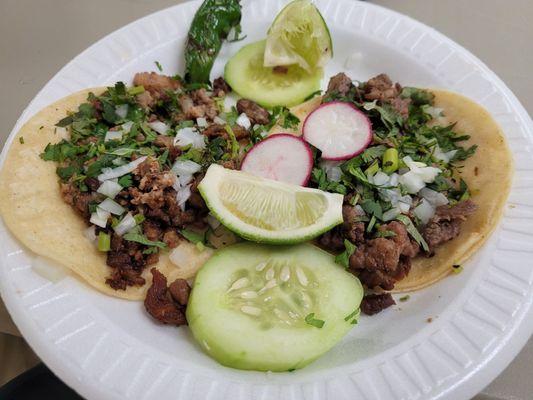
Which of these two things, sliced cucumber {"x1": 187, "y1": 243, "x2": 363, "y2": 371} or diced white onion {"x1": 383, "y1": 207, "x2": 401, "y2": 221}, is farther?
diced white onion {"x1": 383, "y1": 207, "x2": 401, "y2": 221}

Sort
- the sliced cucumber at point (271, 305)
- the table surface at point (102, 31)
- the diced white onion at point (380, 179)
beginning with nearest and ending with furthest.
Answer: the sliced cucumber at point (271, 305), the diced white onion at point (380, 179), the table surface at point (102, 31)

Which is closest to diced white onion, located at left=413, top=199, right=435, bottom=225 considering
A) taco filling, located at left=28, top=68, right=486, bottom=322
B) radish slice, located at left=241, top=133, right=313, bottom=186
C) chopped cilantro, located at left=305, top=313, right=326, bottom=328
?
taco filling, located at left=28, top=68, right=486, bottom=322

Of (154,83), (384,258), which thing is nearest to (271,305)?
(384,258)

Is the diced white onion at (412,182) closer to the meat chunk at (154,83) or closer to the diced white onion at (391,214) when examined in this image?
the diced white onion at (391,214)

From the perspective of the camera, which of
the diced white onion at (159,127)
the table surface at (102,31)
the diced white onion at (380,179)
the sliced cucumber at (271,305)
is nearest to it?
the sliced cucumber at (271,305)

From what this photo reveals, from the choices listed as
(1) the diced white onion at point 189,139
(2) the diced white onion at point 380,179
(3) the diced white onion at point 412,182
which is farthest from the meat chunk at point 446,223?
(1) the diced white onion at point 189,139

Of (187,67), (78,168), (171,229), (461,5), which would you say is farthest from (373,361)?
(461,5)

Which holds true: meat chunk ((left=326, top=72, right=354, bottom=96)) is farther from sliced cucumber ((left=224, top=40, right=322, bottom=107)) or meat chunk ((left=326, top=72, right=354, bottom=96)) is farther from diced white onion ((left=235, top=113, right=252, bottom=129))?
diced white onion ((left=235, top=113, right=252, bottom=129))
